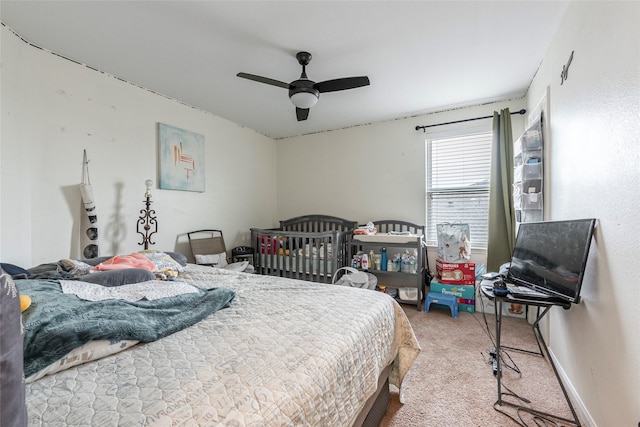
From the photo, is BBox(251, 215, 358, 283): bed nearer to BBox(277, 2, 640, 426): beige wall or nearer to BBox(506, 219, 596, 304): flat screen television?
BBox(506, 219, 596, 304): flat screen television

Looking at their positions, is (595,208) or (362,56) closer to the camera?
(595,208)

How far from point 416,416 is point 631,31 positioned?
6.59ft

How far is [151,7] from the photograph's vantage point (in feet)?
5.67

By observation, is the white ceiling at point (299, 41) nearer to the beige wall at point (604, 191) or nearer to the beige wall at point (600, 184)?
the beige wall at point (600, 184)

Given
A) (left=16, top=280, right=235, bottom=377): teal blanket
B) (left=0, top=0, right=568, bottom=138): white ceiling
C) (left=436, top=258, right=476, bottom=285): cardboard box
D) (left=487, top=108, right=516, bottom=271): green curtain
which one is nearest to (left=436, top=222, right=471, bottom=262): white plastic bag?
(left=436, top=258, right=476, bottom=285): cardboard box

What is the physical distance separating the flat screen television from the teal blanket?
172 cm

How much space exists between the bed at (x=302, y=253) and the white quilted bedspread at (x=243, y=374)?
184 cm

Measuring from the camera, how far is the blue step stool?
293 centimetres

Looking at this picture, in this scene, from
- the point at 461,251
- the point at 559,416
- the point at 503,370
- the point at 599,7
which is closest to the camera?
the point at 599,7

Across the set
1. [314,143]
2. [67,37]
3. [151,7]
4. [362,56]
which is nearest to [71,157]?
[67,37]

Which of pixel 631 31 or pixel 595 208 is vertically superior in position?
pixel 631 31

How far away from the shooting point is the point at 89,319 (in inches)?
36.4

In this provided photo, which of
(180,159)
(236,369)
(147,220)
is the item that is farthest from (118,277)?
(180,159)

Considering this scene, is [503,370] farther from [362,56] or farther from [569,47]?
[362,56]
